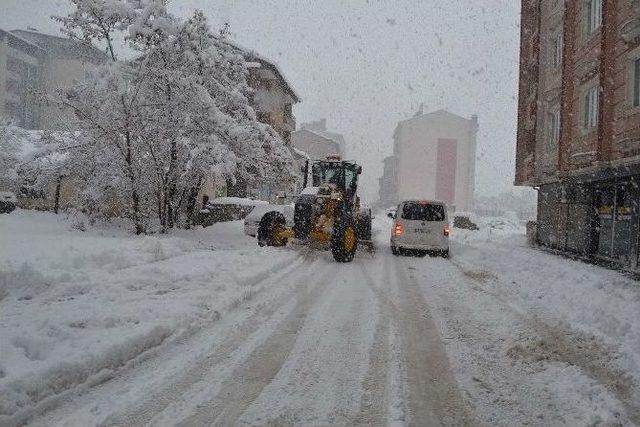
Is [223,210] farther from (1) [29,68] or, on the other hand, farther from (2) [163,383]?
(1) [29,68]

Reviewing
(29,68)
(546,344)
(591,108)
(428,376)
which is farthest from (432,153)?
(428,376)

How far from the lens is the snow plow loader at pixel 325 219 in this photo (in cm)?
1135

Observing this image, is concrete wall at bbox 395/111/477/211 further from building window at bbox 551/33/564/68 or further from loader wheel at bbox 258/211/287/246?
loader wheel at bbox 258/211/287/246

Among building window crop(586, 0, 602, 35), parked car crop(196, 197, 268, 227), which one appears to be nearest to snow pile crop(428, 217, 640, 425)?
building window crop(586, 0, 602, 35)

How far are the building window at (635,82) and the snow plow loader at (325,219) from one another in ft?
23.7

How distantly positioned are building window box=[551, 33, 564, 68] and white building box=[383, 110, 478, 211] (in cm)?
5229

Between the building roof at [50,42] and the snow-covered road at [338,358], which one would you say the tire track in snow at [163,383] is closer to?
the snow-covered road at [338,358]

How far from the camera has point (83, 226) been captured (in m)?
15.1

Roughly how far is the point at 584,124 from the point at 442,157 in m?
57.2

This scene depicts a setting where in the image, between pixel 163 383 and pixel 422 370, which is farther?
pixel 422 370

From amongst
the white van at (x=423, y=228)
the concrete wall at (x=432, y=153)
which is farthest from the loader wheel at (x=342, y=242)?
the concrete wall at (x=432, y=153)

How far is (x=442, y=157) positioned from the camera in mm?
69875

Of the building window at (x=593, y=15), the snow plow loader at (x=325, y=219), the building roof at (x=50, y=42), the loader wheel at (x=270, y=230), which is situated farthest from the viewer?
the building roof at (x=50, y=42)

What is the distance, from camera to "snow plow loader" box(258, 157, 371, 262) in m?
11.4
